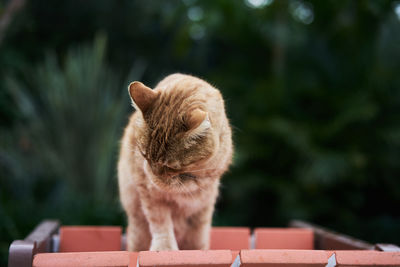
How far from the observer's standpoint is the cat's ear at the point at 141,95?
4.69 ft

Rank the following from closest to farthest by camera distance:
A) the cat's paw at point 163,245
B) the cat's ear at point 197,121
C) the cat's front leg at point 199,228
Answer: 1. the cat's ear at point 197,121
2. the cat's paw at point 163,245
3. the cat's front leg at point 199,228

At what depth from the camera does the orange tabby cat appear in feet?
4.64

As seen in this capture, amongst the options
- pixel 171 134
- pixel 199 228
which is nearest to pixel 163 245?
pixel 199 228

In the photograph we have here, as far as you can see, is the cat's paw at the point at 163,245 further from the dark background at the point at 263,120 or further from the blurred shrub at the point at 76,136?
the blurred shrub at the point at 76,136

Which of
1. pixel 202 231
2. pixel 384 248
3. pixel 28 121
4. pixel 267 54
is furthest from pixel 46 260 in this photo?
pixel 267 54

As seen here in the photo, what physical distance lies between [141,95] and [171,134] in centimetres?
21

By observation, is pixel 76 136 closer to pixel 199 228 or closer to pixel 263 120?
pixel 263 120

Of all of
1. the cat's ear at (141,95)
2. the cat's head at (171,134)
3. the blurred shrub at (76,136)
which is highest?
the cat's ear at (141,95)

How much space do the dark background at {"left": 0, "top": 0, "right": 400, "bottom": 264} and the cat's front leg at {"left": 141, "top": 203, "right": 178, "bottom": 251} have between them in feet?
6.62

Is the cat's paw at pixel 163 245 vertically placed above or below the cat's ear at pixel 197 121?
below

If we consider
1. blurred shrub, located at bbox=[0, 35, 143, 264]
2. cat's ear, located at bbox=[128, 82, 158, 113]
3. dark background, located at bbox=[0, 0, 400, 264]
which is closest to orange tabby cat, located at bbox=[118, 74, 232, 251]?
cat's ear, located at bbox=[128, 82, 158, 113]

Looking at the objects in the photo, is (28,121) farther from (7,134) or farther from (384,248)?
(384,248)

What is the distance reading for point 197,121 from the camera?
129cm

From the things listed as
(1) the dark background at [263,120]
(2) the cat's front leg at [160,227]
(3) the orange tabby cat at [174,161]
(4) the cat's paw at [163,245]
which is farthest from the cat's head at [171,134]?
(1) the dark background at [263,120]
